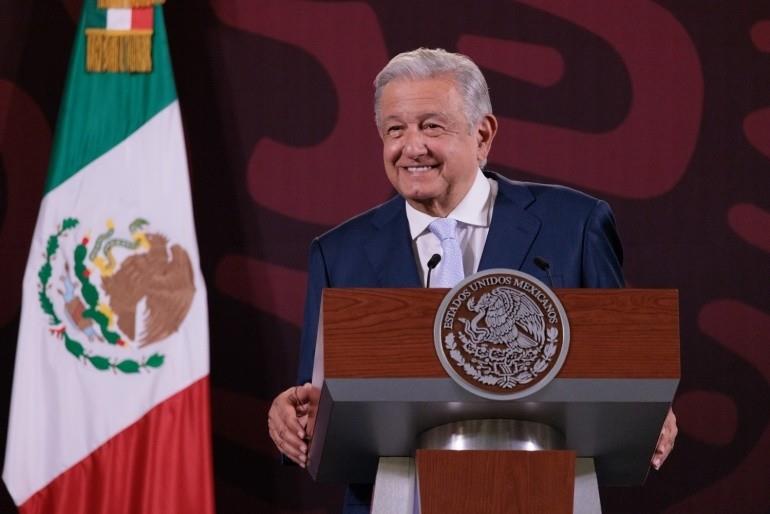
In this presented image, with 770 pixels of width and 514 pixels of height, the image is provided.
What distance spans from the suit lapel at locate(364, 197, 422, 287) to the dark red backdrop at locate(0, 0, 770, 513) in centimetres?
166

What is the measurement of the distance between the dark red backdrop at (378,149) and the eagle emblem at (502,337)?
250 cm

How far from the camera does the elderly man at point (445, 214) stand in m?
2.52

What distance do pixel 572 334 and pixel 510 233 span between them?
0.71m

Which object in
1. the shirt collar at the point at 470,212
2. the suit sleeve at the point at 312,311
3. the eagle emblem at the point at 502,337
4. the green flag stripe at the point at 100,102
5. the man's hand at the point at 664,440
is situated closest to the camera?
the eagle emblem at the point at 502,337

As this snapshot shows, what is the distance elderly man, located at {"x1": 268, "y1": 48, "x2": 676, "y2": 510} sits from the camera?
2.52 m

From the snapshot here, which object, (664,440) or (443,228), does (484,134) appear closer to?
(443,228)

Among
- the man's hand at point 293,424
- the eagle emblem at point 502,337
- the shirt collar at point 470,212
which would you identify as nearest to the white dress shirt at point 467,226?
the shirt collar at point 470,212

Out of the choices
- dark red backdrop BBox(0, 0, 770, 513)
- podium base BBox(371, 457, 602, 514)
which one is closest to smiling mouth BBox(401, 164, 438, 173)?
podium base BBox(371, 457, 602, 514)

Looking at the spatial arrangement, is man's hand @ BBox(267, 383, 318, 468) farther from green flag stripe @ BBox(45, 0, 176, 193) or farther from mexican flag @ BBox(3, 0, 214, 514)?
green flag stripe @ BBox(45, 0, 176, 193)

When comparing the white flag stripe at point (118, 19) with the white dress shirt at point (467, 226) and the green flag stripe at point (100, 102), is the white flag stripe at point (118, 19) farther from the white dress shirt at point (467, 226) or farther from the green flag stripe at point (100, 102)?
the white dress shirt at point (467, 226)

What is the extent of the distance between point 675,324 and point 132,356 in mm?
2449

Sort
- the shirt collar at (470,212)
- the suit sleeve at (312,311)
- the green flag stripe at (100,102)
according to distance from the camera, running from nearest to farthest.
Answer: the suit sleeve at (312,311)
the shirt collar at (470,212)
the green flag stripe at (100,102)

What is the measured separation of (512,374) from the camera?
1.84 metres

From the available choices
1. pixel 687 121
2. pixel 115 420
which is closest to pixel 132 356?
pixel 115 420
